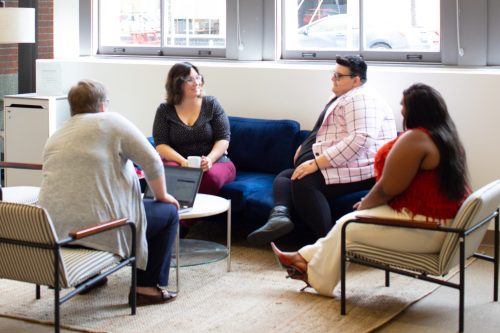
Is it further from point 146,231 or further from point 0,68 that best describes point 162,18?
point 146,231

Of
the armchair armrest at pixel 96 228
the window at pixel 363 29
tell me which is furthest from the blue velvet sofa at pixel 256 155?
the armchair armrest at pixel 96 228

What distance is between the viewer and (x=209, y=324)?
4332 millimetres

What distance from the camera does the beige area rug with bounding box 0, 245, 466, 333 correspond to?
14.2 ft

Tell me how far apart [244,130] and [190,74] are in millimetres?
662

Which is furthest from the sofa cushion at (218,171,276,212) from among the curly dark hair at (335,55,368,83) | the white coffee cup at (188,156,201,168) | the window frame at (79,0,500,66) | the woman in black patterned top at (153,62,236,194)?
the window frame at (79,0,500,66)

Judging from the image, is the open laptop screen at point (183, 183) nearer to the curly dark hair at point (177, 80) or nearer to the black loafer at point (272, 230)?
the black loafer at point (272, 230)

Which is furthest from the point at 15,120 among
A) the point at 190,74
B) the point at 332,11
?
the point at 332,11

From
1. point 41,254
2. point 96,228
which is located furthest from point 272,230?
point 41,254

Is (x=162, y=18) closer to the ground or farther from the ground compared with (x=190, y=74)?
farther from the ground

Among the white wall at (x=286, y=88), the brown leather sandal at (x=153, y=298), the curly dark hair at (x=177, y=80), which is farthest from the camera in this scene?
the curly dark hair at (x=177, y=80)

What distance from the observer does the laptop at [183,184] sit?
16.4ft

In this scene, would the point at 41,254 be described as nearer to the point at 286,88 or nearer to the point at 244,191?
the point at 244,191

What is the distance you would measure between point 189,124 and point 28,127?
184 centimetres

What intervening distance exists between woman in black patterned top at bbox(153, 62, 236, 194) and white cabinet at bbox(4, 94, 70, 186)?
4.90 feet
